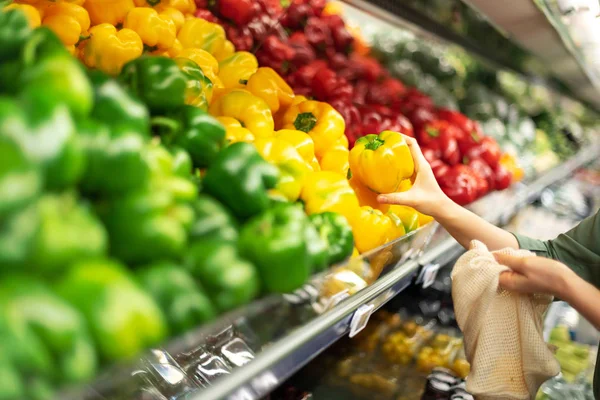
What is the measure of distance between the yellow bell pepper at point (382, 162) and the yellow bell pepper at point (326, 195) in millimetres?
213

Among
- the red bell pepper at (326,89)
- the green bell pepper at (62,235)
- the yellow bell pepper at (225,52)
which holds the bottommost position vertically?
the red bell pepper at (326,89)

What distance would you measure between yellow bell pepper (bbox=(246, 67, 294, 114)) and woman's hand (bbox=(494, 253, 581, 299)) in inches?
33.1

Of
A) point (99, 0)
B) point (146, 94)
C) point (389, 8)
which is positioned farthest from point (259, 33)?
point (146, 94)

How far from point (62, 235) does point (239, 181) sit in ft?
1.19

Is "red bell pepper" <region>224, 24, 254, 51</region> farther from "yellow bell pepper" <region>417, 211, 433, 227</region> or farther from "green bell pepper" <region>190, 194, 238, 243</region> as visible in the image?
"green bell pepper" <region>190, 194, 238, 243</region>

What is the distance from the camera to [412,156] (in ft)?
5.30

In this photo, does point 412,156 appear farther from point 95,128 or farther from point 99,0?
point 95,128

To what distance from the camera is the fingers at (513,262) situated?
1.33 m

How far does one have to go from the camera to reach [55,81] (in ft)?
2.07

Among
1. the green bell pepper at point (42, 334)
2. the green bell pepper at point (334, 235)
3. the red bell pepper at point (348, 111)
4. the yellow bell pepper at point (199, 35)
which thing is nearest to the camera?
the green bell pepper at point (42, 334)

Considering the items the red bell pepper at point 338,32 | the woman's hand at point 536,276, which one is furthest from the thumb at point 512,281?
the red bell pepper at point 338,32

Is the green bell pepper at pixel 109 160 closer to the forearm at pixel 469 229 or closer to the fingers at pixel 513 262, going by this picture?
the fingers at pixel 513 262

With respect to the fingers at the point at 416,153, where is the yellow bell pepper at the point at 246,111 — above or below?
above

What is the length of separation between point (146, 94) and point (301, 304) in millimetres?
448
